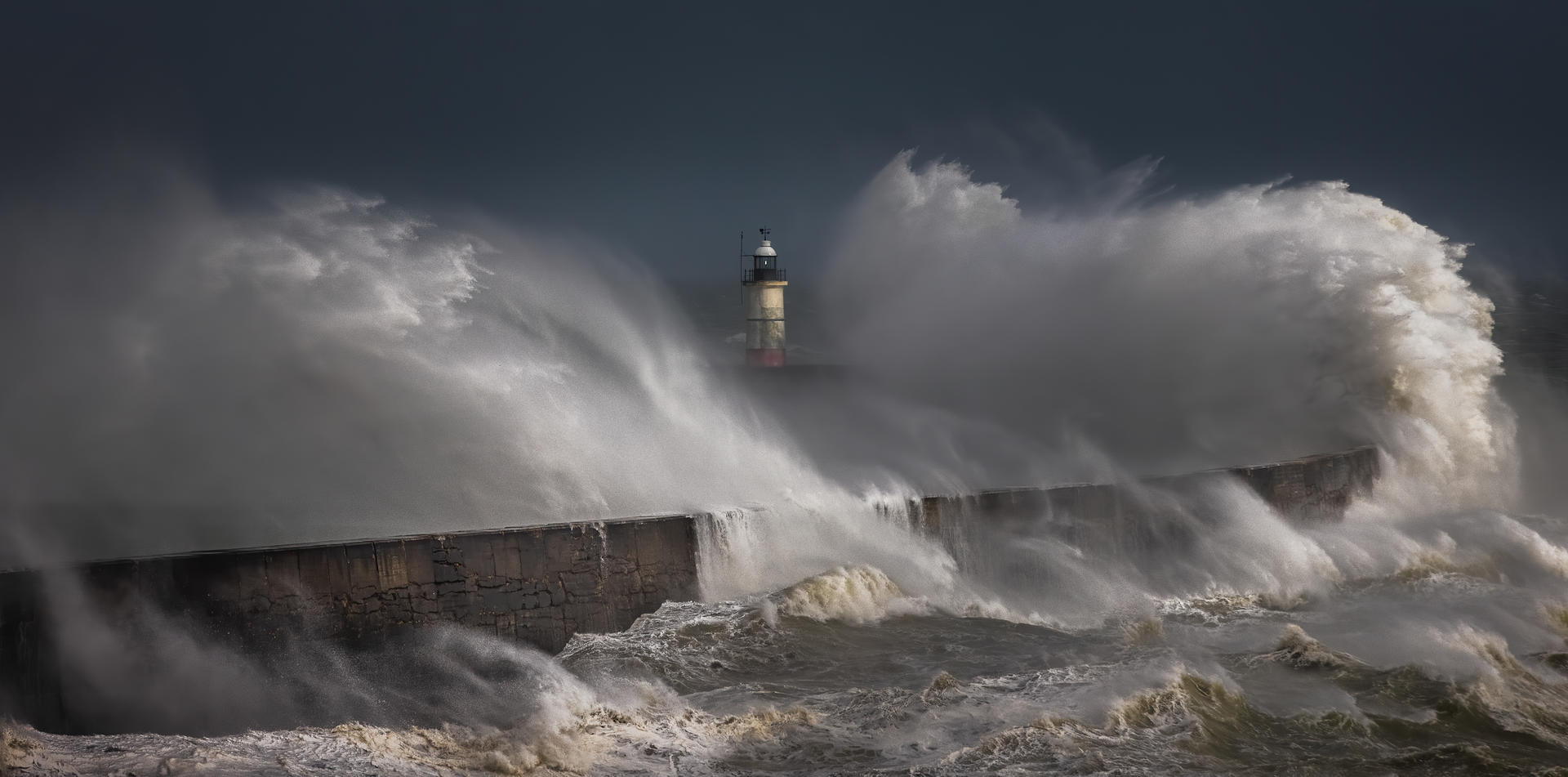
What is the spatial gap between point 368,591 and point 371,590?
0.02 meters

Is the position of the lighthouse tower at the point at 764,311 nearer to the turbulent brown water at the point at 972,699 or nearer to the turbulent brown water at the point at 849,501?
the turbulent brown water at the point at 849,501

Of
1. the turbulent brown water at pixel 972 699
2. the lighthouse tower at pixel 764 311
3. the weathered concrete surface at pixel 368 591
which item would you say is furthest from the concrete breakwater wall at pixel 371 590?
the lighthouse tower at pixel 764 311

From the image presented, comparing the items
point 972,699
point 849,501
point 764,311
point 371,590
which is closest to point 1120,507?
point 849,501

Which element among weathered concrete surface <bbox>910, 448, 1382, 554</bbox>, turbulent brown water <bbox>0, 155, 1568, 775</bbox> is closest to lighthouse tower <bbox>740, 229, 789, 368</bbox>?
turbulent brown water <bbox>0, 155, 1568, 775</bbox>

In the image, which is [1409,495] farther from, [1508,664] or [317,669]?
[317,669]

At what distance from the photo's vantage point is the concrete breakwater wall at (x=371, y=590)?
673 cm

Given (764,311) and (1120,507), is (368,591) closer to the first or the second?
(1120,507)

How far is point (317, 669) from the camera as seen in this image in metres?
7.42

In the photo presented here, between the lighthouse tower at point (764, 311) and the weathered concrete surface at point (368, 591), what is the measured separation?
19.9m

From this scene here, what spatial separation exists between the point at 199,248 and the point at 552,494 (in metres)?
3.88

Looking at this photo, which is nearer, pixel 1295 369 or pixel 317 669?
pixel 317 669

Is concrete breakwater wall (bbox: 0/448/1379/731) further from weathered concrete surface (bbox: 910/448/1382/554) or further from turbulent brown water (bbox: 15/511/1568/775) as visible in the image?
turbulent brown water (bbox: 15/511/1568/775)

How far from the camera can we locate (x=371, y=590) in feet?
26.0

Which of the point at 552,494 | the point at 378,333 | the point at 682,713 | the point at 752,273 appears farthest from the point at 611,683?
the point at 752,273
